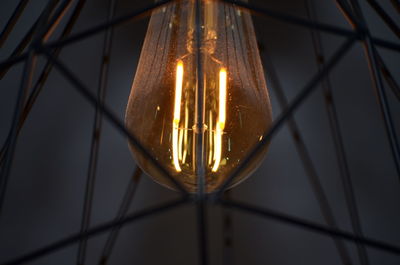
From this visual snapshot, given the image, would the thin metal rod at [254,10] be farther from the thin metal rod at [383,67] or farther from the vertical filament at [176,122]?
the vertical filament at [176,122]

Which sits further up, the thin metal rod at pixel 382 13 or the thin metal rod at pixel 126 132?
the thin metal rod at pixel 382 13

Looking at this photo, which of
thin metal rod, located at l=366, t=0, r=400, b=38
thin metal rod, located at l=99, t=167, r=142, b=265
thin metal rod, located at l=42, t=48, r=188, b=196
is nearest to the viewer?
thin metal rod, located at l=42, t=48, r=188, b=196

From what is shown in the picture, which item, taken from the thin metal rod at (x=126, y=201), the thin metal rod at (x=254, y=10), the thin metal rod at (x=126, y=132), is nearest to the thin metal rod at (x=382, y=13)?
the thin metal rod at (x=254, y=10)

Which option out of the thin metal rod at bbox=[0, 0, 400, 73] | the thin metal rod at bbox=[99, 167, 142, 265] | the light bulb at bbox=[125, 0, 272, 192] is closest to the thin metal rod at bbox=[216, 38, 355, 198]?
the thin metal rod at bbox=[0, 0, 400, 73]

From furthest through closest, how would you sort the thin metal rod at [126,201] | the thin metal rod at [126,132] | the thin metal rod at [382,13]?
the thin metal rod at [126,201] < the thin metal rod at [382,13] < the thin metal rod at [126,132]

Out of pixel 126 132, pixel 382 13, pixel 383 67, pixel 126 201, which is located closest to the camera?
pixel 126 132

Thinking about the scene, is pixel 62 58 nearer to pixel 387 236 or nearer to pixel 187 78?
pixel 187 78

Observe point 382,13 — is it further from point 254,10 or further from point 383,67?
point 254,10

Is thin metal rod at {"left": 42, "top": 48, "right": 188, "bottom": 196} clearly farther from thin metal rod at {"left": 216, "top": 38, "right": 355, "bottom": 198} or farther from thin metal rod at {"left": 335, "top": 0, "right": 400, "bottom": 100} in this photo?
thin metal rod at {"left": 335, "top": 0, "right": 400, "bottom": 100}

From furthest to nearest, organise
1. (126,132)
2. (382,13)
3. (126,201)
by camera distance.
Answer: (126,201)
(382,13)
(126,132)

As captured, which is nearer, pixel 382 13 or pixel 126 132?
pixel 126 132

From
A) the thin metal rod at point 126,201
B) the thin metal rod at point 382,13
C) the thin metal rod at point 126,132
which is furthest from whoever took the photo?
the thin metal rod at point 126,201

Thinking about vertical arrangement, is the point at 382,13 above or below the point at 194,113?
above

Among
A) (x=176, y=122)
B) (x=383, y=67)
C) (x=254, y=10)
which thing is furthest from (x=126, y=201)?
(x=254, y=10)
